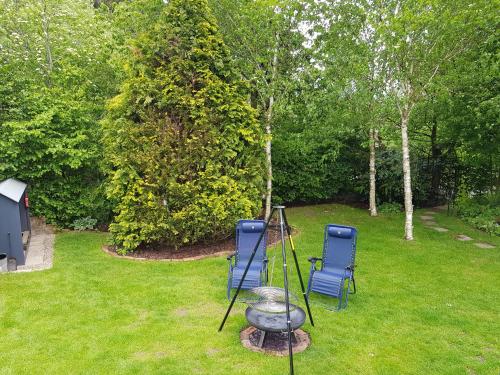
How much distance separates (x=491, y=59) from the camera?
8711mm

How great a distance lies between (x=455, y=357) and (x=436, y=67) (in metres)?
6.92

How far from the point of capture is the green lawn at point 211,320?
4312mm

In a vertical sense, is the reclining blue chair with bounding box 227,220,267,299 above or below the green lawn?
above

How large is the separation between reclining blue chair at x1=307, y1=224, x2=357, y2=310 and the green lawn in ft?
1.23

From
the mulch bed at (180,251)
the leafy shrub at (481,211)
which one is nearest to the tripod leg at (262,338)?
the mulch bed at (180,251)

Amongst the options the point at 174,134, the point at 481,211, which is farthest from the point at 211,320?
the point at 481,211

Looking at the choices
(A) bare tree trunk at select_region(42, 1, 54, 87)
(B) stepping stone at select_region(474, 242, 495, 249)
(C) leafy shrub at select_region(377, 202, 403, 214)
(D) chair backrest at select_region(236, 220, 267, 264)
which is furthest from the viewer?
(C) leafy shrub at select_region(377, 202, 403, 214)

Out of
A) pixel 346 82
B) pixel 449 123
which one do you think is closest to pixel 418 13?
pixel 346 82

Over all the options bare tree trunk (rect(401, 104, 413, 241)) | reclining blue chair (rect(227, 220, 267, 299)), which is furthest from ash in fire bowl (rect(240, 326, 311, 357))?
bare tree trunk (rect(401, 104, 413, 241))

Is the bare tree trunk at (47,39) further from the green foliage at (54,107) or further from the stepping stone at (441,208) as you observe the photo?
the stepping stone at (441,208)

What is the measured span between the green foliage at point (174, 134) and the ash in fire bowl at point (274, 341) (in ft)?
12.1

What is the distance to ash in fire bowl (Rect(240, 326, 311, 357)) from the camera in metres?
4.58

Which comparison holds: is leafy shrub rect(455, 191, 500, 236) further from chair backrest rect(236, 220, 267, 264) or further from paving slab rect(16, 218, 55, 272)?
paving slab rect(16, 218, 55, 272)

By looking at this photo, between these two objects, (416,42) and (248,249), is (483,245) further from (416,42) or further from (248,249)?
(248,249)
